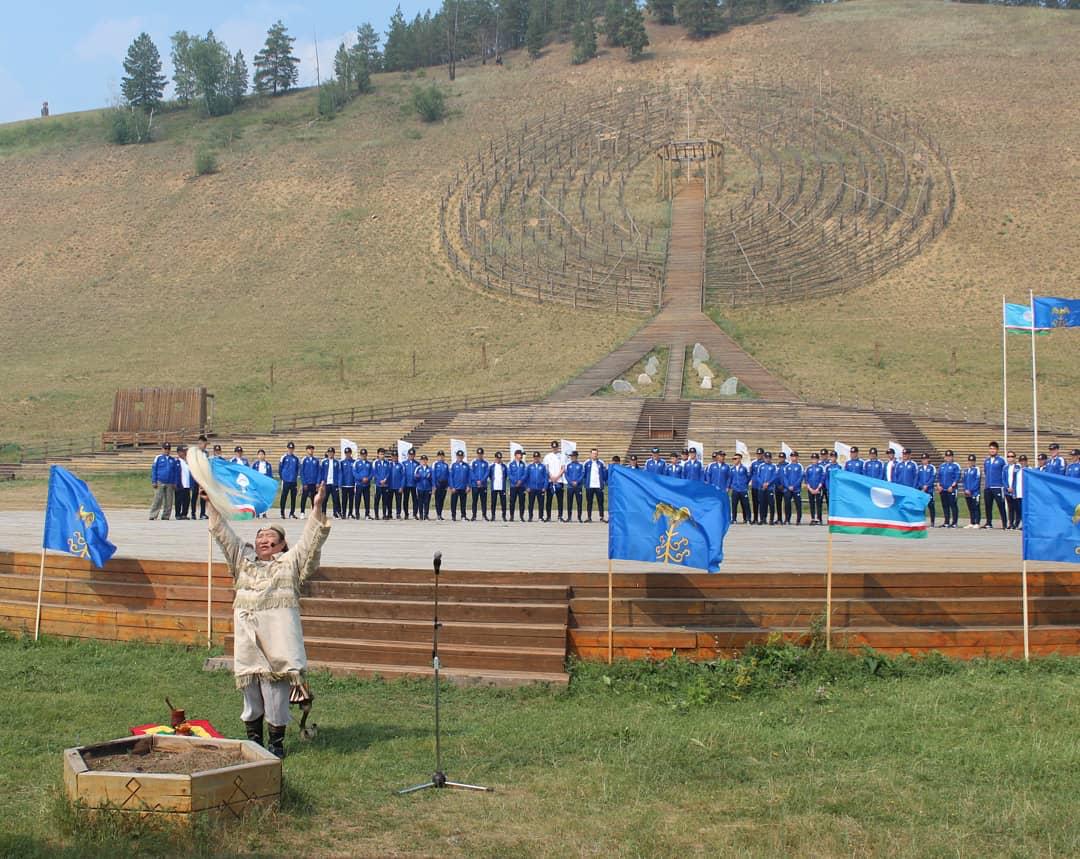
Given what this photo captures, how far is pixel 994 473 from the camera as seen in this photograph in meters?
24.5

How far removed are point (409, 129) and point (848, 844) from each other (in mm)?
94853

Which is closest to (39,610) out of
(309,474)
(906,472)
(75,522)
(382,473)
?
(75,522)

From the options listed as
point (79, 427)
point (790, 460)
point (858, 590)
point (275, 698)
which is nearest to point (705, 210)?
point (79, 427)

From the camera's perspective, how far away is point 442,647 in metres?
11.8

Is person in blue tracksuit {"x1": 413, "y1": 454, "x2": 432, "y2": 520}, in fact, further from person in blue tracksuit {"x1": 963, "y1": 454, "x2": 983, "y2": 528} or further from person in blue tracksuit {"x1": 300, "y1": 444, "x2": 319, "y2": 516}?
person in blue tracksuit {"x1": 963, "y1": 454, "x2": 983, "y2": 528}

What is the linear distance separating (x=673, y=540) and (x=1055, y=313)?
17368mm

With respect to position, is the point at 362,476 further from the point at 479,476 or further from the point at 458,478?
the point at 479,476

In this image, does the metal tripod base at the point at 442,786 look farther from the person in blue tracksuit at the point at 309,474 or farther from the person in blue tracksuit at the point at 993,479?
the person in blue tracksuit at the point at 993,479

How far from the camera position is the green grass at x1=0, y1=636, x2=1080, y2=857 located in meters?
6.65

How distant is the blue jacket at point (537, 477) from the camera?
84.6 ft

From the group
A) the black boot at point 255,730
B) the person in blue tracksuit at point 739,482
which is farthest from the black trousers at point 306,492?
the black boot at point 255,730

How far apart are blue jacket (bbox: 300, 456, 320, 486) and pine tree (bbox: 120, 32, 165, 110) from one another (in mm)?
94375

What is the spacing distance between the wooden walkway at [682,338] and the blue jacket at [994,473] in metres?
21.5

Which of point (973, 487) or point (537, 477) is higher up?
point (537, 477)
